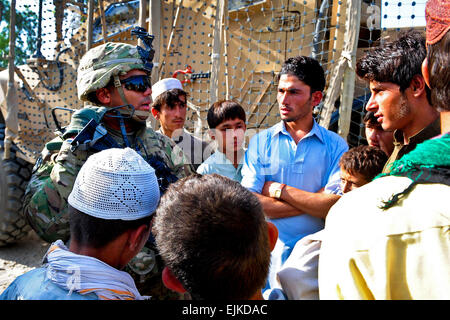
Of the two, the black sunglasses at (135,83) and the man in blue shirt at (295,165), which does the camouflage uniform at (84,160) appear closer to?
the black sunglasses at (135,83)

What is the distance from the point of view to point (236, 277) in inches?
36.0

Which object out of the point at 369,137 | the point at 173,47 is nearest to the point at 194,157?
the point at 369,137

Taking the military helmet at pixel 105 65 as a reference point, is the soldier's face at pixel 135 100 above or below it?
below

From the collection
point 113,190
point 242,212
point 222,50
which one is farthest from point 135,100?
point 222,50

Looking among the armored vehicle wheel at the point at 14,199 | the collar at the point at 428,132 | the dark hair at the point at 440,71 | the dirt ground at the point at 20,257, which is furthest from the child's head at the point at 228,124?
the armored vehicle wheel at the point at 14,199

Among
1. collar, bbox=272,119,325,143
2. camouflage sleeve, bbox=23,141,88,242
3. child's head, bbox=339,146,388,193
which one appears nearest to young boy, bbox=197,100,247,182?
A: collar, bbox=272,119,325,143

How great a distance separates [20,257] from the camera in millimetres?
4535

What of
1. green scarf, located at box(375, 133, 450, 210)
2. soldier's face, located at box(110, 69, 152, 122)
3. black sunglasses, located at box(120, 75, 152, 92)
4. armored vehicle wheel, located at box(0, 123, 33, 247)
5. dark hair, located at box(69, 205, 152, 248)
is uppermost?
black sunglasses, located at box(120, 75, 152, 92)

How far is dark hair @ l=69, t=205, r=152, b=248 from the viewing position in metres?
1.11

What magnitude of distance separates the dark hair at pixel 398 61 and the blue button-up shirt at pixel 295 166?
0.72 m

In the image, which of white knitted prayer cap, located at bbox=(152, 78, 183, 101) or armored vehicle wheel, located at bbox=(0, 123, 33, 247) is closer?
white knitted prayer cap, located at bbox=(152, 78, 183, 101)

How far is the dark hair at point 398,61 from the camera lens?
4.38 feet

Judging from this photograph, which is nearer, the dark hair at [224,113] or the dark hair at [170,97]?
the dark hair at [224,113]

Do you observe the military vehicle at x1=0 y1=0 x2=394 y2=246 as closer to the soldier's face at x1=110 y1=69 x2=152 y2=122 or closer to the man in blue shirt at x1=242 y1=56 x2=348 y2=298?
the man in blue shirt at x1=242 y1=56 x2=348 y2=298
